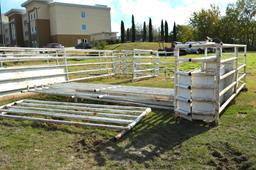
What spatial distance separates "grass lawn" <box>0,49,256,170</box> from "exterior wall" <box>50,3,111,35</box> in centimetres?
4611

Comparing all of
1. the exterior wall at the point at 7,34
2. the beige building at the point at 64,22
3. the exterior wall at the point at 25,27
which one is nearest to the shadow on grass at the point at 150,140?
the beige building at the point at 64,22

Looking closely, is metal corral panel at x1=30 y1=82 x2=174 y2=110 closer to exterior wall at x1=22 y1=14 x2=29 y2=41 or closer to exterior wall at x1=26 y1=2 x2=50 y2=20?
exterior wall at x1=26 y1=2 x2=50 y2=20

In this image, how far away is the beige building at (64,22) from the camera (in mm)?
48719

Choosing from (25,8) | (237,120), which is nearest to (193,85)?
(237,120)

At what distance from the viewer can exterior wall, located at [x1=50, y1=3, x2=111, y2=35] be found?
48.4 meters

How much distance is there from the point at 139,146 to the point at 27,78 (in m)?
5.39

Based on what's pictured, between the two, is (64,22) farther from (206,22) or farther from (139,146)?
(139,146)

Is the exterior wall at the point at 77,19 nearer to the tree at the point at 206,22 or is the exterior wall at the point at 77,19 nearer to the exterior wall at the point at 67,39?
the exterior wall at the point at 67,39

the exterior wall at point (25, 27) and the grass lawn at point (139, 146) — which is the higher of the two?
the exterior wall at point (25, 27)

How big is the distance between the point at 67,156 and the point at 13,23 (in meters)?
60.1

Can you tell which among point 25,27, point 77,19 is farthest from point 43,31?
point 25,27

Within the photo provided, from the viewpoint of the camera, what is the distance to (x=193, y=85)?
4645mm

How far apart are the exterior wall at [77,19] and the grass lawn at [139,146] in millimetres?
46107

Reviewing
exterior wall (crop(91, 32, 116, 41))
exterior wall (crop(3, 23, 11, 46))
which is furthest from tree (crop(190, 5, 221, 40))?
exterior wall (crop(3, 23, 11, 46))
